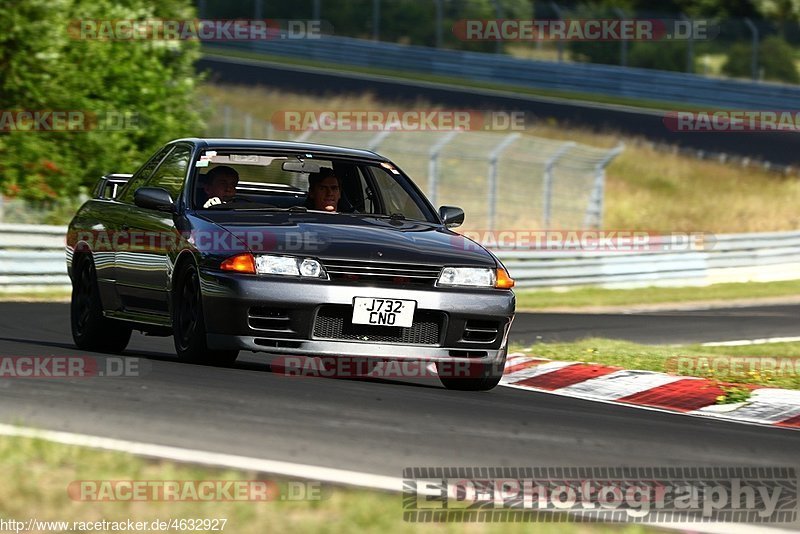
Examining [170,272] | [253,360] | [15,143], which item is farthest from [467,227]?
[170,272]

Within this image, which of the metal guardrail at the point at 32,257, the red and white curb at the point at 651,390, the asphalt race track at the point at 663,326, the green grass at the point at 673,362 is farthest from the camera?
the metal guardrail at the point at 32,257

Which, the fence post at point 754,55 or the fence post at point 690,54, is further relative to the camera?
the fence post at point 690,54

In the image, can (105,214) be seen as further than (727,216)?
No

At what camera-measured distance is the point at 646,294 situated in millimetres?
25078

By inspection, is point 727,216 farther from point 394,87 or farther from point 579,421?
point 579,421

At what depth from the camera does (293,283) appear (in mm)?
8547

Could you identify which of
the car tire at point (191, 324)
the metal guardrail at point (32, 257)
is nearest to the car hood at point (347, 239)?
the car tire at point (191, 324)

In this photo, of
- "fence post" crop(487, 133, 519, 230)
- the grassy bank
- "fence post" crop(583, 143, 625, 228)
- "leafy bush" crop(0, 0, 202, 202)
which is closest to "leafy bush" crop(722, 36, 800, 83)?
the grassy bank

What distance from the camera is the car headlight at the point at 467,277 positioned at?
891 centimetres

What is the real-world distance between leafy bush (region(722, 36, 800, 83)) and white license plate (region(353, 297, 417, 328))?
31521 millimetres

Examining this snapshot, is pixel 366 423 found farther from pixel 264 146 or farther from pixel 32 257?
pixel 32 257

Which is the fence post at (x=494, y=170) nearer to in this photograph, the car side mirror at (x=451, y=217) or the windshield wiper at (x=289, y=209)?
the car side mirror at (x=451, y=217)

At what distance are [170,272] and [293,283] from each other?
3.80 ft

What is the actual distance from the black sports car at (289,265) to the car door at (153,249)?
13 mm
